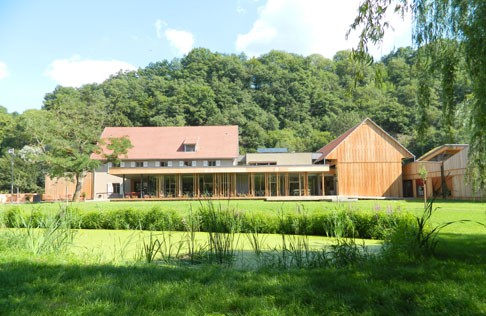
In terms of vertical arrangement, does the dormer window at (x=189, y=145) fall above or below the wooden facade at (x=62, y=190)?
above

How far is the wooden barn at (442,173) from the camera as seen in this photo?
23.1 meters

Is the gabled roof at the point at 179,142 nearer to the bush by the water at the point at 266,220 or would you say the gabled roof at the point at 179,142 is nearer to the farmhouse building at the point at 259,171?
the farmhouse building at the point at 259,171

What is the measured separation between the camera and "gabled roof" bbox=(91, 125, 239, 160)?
3544 centimetres

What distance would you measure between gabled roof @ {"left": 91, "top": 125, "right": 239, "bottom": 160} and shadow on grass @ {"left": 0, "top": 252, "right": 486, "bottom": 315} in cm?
3068

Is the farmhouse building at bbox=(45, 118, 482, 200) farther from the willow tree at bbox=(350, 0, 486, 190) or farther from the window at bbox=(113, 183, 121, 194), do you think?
the willow tree at bbox=(350, 0, 486, 190)

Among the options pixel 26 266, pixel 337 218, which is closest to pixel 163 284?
pixel 26 266

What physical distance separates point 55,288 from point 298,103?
213 feet

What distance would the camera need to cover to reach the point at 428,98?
5.58 meters

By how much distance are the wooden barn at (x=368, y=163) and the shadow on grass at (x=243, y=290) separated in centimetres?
2737

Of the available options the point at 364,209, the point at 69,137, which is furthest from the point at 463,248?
the point at 69,137

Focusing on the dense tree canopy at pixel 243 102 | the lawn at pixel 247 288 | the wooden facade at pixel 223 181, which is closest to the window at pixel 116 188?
the wooden facade at pixel 223 181

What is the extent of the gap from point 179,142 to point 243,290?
34149 millimetres

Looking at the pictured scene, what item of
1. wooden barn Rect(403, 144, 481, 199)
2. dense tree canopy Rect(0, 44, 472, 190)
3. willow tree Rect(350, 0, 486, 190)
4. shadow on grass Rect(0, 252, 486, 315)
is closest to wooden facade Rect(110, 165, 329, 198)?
dense tree canopy Rect(0, 44, 472, 190)

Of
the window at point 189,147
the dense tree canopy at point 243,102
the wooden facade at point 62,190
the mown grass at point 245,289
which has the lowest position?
the mown grass at point 245,289
